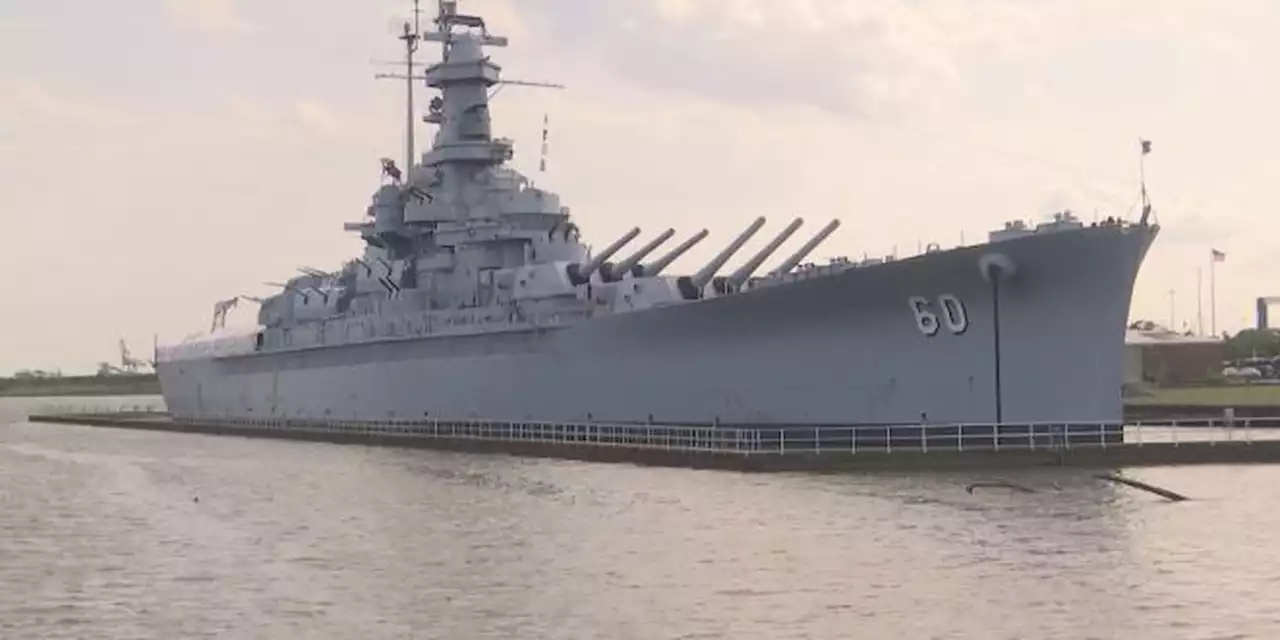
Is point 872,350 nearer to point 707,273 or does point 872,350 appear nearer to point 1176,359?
point 707,273

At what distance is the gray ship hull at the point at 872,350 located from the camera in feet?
88.5

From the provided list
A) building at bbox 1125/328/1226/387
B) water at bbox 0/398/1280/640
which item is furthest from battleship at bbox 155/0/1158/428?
building at bbox 1125/328/1226/387

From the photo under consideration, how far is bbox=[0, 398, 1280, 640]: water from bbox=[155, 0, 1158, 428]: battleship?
3.39 m

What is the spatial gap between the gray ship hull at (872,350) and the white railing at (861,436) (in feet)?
1.11

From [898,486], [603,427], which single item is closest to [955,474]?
[898,486]

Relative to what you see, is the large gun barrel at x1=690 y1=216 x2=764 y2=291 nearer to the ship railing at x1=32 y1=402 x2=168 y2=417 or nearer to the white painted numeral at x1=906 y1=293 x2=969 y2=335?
the white painted numeral at x1=906 y1=293 x2=969 y2=335

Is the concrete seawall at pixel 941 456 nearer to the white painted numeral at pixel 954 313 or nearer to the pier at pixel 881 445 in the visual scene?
the pier at pixel 881 445

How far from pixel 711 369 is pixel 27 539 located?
14.6m

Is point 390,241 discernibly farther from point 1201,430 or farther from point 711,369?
point 1201,430

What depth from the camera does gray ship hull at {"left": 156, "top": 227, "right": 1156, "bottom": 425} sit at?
26969 mm

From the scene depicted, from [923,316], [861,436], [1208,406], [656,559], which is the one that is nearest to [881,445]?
[861,436]

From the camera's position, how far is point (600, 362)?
114 ft

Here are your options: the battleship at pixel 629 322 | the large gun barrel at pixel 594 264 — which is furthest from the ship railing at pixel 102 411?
the large gun barrel at pixel 594 264

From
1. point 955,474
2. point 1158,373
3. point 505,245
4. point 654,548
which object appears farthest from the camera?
point 1158,373
